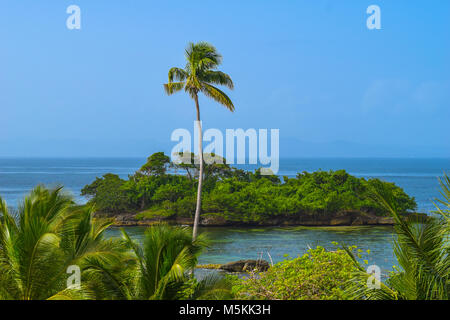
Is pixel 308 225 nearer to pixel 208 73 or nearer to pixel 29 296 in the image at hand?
pixel 208 73

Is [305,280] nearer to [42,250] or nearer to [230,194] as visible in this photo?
[42,250]

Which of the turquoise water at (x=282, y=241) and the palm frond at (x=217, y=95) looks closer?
the palm frond at (x=217, y=95)

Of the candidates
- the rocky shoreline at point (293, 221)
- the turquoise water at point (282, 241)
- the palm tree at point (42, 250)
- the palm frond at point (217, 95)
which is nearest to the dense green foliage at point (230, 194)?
the rocky shoreline at point (293, 221)

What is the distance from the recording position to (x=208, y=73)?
61.0ft

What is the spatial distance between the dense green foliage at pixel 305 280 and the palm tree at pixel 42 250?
407cm

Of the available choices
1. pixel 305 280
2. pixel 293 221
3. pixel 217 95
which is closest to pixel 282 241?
pixel 293 221

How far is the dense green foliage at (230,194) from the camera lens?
143 feet

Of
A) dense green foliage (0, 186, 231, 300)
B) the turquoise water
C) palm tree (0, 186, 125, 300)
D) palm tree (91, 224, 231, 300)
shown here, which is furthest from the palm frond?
the turquoise water

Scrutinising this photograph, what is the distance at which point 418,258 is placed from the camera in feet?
23.0

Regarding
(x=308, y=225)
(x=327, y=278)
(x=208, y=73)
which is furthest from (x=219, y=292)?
(x=308, y=225)

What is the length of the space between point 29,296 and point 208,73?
13.0m

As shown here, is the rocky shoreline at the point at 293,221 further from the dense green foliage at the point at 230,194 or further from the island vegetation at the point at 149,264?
the island vegetation at the point at 149,264

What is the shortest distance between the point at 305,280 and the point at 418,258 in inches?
166

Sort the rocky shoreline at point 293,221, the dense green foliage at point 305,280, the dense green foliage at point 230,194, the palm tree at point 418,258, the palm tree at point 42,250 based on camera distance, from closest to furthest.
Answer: the palm tree at point 42,250 < the palm tree at point 418,258 < the dense green foliage at point 305,280 < the rocky shoreline at point 293,221 < the dense green foliage at point 230,194
